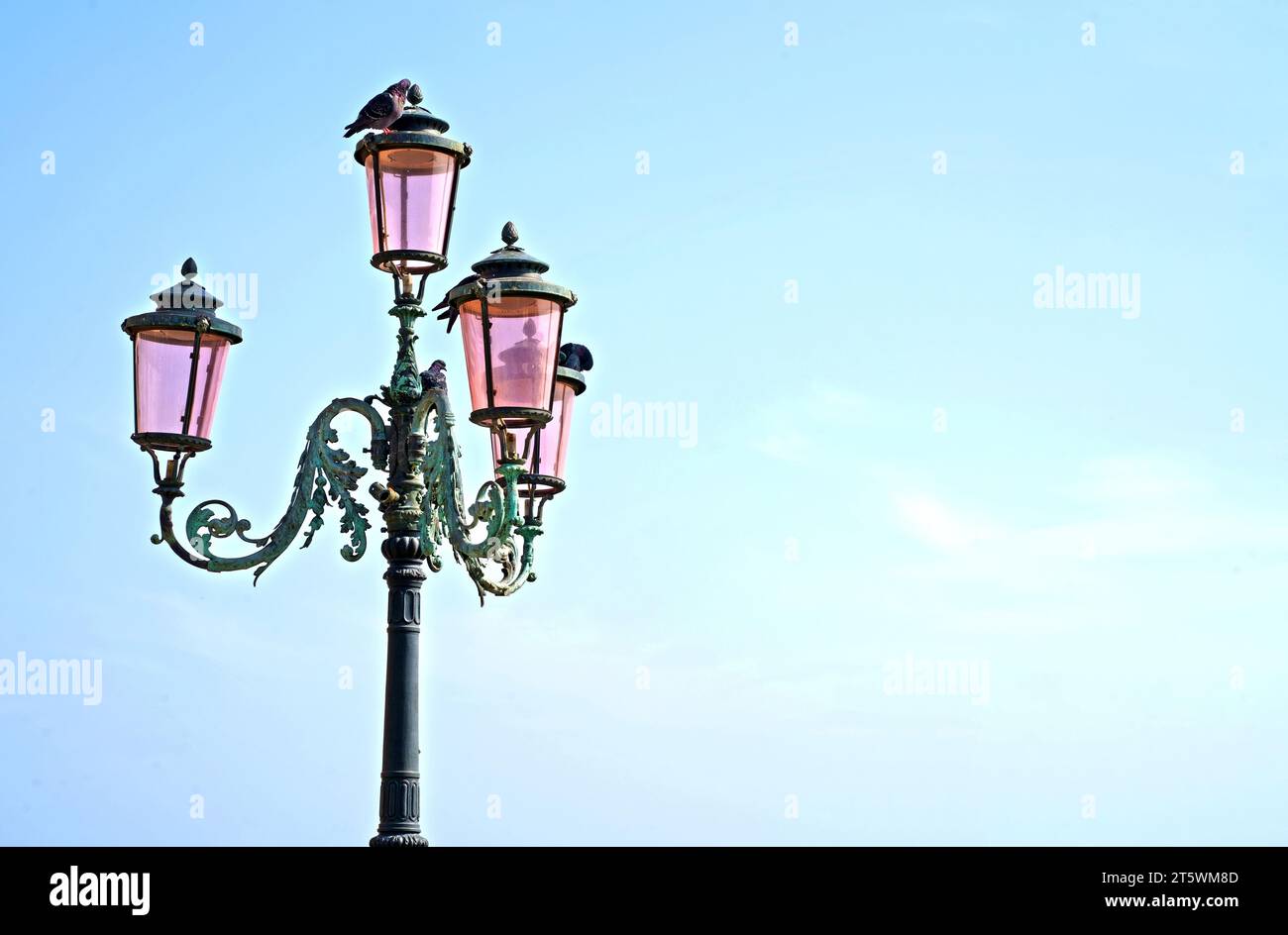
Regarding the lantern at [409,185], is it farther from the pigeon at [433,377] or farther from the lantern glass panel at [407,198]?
the pigeon at [433,377]

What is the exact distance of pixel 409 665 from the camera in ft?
40.7

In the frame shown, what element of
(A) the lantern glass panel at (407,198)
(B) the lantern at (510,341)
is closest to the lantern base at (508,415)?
(B) the lantern at (510,341)

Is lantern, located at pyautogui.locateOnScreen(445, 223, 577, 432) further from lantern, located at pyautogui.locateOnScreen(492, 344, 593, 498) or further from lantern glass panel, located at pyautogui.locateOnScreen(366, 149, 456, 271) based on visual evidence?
lantern, located at pyautogui.locateOnScreen(492, 344, 593, 498)

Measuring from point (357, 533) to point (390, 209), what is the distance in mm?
1813

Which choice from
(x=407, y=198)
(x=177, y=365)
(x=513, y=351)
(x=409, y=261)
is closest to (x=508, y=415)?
(x=513, y=351)

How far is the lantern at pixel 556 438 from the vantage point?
561 inches

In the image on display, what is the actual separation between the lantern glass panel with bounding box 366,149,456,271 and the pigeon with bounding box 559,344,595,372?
6.46ft

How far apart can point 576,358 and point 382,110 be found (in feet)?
8.27

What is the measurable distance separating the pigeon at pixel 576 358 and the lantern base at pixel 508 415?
1682 millimetres
